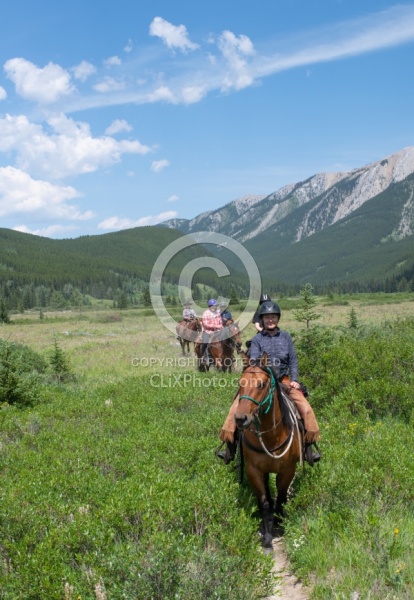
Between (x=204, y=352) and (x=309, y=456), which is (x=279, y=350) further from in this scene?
(x=204, y=352)

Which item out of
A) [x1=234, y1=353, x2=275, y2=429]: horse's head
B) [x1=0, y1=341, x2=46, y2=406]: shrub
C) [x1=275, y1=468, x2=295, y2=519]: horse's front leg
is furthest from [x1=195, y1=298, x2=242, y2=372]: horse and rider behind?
[x1=234, y1=353, x2=275, y2=429]: horse's head

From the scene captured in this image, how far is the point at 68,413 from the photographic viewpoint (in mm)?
12148

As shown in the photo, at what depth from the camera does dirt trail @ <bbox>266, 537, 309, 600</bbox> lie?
5.25 metres

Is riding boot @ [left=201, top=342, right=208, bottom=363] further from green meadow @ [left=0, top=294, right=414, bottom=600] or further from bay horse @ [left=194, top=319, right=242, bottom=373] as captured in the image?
green meadow @ [left=0, top=294, right=414, bottom=600]

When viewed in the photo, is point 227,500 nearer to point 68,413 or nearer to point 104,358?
point 68,413

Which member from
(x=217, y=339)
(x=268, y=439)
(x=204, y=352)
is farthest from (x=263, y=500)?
(x=204, y=352)

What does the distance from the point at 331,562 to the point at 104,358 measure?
2209cm

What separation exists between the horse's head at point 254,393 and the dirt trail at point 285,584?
1.76 meters

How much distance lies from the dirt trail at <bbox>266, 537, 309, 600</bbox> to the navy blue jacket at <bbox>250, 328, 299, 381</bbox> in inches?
101

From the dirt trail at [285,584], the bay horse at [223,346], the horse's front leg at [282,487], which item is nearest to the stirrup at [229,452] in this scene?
the horse's front leg at [282,487]

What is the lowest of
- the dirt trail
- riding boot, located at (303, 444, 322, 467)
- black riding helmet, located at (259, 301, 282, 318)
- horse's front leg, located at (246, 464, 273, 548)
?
the dirt trail

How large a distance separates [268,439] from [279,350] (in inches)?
60.0

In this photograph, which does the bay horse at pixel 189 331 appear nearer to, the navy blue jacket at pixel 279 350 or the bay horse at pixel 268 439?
the navy blue jacket at pixel 279 350

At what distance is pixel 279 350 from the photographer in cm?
748
